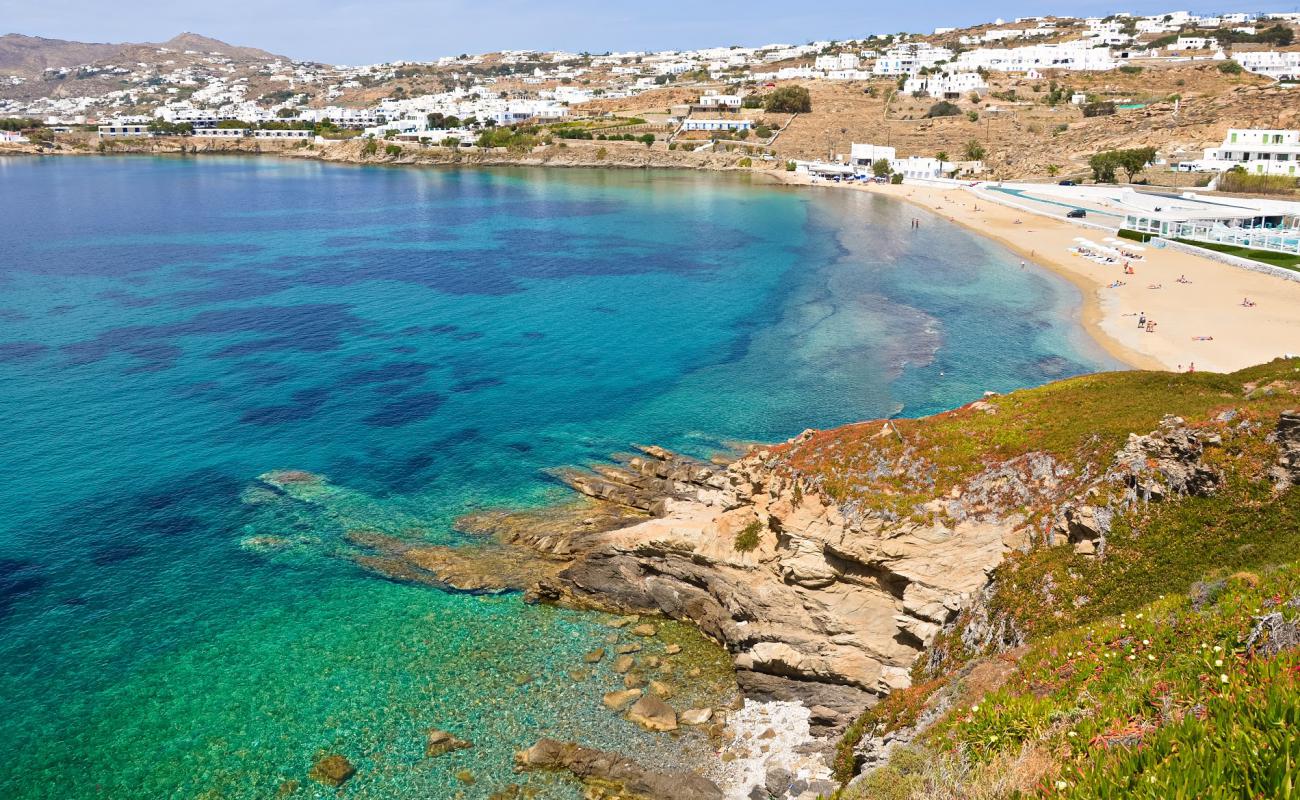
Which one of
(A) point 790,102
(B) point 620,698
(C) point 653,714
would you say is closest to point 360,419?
(B) point 620,698

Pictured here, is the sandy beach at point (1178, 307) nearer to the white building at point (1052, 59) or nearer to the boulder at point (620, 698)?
the boulder at point (620, 698)

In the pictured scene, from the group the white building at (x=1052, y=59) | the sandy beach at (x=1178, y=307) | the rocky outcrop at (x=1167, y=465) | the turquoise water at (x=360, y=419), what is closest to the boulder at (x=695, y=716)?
the turquoise water at (x=360, y=419)

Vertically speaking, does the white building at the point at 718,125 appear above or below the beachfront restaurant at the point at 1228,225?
above

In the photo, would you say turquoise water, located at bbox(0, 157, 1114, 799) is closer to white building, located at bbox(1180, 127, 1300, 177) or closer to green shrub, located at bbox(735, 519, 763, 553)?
green shrub, located at bbox(735, 519, 763, 553)

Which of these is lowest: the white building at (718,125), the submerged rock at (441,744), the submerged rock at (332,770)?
the submerged rock at (332,770)

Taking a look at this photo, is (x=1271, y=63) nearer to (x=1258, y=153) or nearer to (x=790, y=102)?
(x=790, y=102)

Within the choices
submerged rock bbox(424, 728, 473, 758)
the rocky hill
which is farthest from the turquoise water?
the rocky hill
